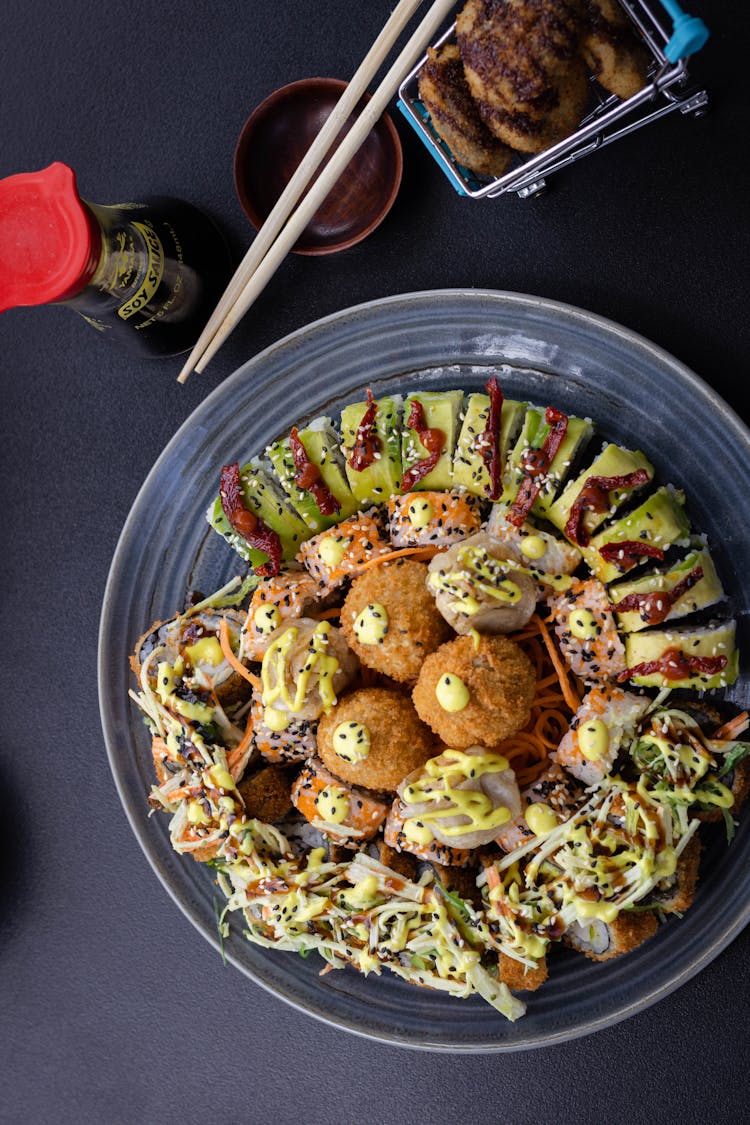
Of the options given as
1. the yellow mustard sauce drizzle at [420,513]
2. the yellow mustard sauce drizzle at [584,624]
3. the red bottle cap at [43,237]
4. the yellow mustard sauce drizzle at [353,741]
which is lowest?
the yellow mustard sauce drizzle at [584,624]

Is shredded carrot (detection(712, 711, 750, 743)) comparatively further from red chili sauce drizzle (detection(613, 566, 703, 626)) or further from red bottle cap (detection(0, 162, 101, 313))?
red bottle cap (detection(0, 162, 101, 313))

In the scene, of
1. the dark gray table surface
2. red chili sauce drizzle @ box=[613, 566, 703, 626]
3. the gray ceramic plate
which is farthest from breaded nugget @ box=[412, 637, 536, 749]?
the dark gray table surface

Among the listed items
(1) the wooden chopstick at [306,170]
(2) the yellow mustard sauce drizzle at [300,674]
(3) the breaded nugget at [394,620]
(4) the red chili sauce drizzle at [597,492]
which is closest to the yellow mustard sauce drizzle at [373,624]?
(3) the breaded nugget at [394,620]

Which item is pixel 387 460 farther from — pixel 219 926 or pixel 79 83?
pixel 79 83

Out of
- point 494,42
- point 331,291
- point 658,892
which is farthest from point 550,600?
point 494,42

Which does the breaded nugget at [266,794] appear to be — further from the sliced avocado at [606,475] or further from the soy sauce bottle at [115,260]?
the soy sauce bottle at [115,260]

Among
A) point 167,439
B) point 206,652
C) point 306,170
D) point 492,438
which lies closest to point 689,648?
point 492,438
